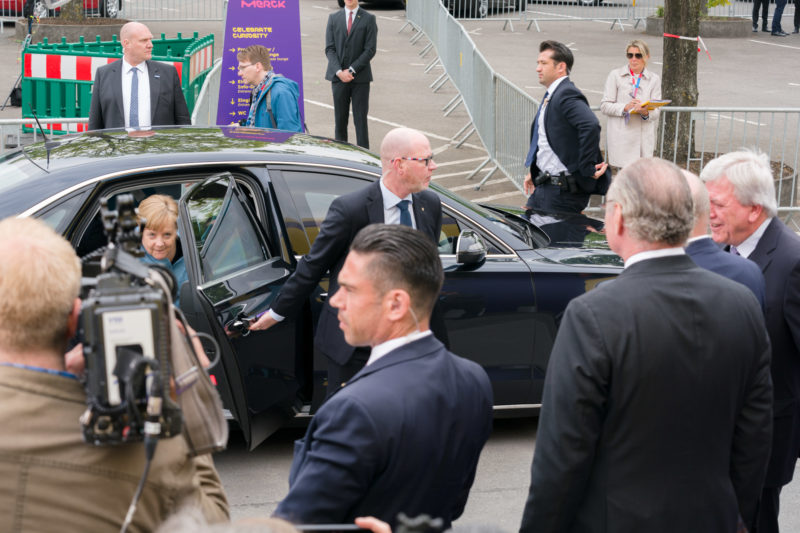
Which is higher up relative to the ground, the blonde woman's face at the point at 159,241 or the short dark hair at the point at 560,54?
the short dark hair at the point at 560,54

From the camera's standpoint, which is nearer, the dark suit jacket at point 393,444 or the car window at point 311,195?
Answer: the dark suit jacket at point 393,444

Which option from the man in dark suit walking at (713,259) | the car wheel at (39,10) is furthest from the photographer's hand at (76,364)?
the car wheel at (39,10)

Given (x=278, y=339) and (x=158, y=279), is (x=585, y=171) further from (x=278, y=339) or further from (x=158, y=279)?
(x=158, y=279)

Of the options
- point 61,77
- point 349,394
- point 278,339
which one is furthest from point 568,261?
point 61,77

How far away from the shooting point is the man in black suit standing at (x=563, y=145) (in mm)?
7625

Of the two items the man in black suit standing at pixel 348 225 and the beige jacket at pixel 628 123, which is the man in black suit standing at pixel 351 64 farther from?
the man in black suit standing at pixel 348 225

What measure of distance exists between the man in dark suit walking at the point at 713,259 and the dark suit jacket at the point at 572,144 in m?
3.92

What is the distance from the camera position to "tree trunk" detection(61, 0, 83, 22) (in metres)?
19.3

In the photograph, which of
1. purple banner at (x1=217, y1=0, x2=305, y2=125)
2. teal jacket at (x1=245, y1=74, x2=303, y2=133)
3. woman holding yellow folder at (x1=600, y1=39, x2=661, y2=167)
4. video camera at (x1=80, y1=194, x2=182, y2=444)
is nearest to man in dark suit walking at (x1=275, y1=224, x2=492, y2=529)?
video camera at (x1=80, y1=194, x2=182, y2=444)

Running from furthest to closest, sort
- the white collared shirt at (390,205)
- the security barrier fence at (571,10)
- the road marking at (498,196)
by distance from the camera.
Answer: the security barrier fence at (571,10), the road marking at (498,196), the white collared shirt at (390,205)

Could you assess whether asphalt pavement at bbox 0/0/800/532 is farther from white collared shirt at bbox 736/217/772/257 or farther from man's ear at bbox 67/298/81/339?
white collared shirt at bbox 736/217/772/257

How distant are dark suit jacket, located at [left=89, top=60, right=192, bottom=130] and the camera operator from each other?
641 cm

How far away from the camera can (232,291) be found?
5172 mm

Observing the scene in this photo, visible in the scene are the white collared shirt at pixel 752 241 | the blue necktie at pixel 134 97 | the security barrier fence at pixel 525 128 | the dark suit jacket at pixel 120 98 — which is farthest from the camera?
the security barrier fence at pixel 525 128
